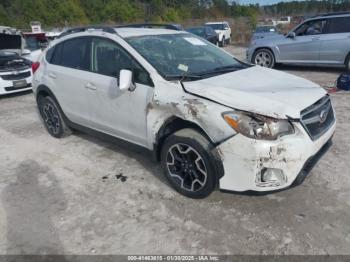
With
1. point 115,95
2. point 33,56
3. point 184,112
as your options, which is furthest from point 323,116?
point 33,56

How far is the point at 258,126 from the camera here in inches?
108

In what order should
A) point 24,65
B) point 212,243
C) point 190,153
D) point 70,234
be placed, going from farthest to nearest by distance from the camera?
point 24,65
point 190,153
point 70,234
point 212,243

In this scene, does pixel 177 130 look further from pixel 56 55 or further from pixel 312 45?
pixel 312 45

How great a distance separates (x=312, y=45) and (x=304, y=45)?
250 mm

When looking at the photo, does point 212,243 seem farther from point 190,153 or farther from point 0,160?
point 0,160

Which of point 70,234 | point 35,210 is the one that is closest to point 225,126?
point 70,234

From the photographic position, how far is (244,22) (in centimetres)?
2975

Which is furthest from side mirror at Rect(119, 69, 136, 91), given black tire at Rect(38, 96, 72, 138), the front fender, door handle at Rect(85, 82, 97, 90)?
black tire at Rect(38, 96, 72, 138)

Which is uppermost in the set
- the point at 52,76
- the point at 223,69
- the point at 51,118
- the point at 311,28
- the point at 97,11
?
the point at 97,11

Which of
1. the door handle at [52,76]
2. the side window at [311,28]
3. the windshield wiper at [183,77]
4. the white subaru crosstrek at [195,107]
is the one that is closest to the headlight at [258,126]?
the white subaru crosstrek at [195,107]

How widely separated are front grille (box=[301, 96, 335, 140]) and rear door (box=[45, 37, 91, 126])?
264 cm

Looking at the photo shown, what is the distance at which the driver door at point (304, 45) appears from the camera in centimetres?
941

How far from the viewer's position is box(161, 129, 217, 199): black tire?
2998 millimetres

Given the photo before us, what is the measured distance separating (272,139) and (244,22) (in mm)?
29326
